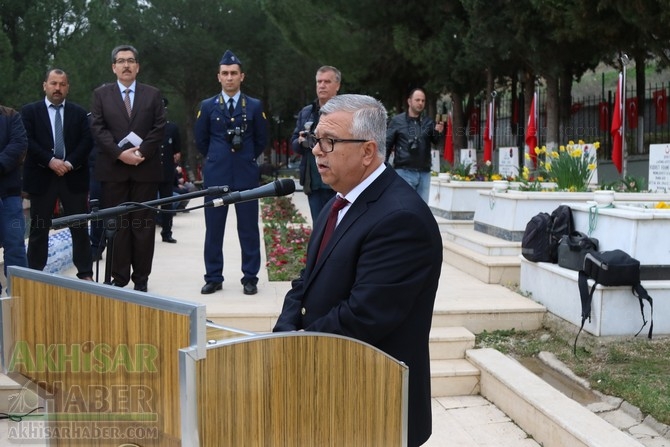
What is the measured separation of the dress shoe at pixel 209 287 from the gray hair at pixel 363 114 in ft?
15.0

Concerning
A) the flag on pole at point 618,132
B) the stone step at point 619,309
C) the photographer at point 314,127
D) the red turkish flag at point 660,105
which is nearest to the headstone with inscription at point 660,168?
the flag on pole at point 618,132

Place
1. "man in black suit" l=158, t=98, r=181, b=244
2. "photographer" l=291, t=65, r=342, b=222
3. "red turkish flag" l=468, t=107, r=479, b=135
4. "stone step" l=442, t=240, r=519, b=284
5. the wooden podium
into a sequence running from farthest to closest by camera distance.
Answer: "red turkish flag" l=468, t=107, r=479, b=135
"man in black suit" l=158, t=98, r=181, b=244
"stone step" l=442, t=240, r=519, b=284
"photographer" l=291, t=65, r=342, b=222
the wooden podium

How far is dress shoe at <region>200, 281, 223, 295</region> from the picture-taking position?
23.4 ft

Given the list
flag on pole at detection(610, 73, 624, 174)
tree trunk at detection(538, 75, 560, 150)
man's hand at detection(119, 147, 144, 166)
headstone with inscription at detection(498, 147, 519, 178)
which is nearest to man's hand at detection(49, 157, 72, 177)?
man's hand at detection(119, 147, 144, 166)

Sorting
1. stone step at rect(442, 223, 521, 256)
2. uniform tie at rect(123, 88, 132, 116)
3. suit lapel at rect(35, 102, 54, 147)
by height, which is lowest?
stone step at rect(442, 223, 521, 256)

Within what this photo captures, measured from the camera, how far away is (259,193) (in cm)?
316

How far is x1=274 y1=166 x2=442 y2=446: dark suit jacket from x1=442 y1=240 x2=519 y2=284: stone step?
5.21 meters

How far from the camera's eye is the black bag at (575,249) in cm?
649

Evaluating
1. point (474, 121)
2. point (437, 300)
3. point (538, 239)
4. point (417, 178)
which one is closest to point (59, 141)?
point (437, 300)

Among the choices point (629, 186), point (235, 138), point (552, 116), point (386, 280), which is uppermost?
point (552, 116)

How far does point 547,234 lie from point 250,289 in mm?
2581

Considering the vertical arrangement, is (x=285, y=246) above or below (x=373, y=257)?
below

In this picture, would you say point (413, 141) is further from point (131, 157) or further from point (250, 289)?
point (131, 157)

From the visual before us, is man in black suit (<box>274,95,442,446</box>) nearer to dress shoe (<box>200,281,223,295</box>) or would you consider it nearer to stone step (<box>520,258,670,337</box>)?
stone step (<box>520,258,670,337</box>)
